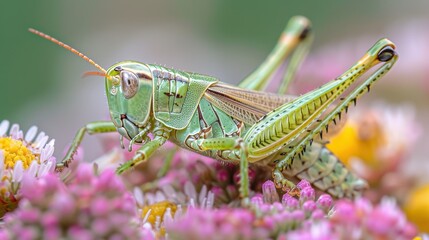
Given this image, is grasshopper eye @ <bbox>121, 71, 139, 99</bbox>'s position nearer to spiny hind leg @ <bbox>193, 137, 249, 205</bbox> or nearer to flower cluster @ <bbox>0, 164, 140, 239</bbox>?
spiny hind leg @ <bbox>193, 137, 249, 205</bbox>

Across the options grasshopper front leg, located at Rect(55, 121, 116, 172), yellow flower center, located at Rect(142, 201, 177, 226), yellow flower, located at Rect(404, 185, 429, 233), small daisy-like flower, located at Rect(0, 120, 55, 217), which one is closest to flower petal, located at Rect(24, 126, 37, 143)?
small daisy-like flower, located at Rect(0, 120, 55, 217)

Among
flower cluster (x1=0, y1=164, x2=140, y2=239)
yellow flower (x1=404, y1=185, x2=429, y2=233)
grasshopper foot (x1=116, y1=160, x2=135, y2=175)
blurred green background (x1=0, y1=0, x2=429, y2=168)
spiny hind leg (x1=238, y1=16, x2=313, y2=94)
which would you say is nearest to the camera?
flower cluster (x1=0, y1=164, x2=140, y2=239)

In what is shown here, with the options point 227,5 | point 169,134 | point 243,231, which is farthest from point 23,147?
point 227,5

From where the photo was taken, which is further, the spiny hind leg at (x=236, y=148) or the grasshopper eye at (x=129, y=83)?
the grasshopper eye at (x=129, y=83)

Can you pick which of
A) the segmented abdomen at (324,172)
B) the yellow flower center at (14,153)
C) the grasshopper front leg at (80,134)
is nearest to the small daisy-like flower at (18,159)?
the yellow flower center at (14,153)

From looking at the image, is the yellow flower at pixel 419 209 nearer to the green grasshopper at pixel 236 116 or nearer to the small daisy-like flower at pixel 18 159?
the green grasshopper at pixel 236 116

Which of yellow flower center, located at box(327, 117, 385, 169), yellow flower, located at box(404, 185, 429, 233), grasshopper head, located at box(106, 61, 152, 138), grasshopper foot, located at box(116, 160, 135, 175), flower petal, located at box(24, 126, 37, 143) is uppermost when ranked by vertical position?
grasshopper head, located at box(106, 61, 152, 138)

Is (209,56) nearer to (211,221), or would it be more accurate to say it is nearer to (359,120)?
(359,120)

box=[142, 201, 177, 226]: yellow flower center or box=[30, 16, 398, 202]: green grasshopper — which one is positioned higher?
box=[30, 16, 398, 202]: green grasshopper

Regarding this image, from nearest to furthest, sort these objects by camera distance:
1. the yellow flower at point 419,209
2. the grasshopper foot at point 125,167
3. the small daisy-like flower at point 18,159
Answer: the small daisy-like flower at point 18,159
the grasshopper foot at point 125,167
the yellow flower at point 419,209
